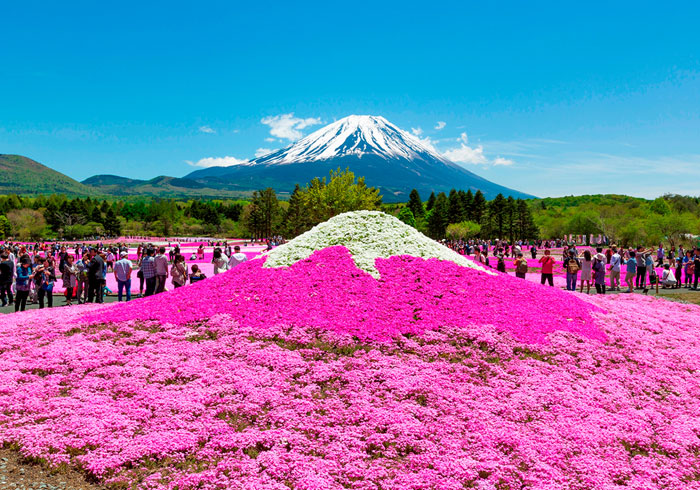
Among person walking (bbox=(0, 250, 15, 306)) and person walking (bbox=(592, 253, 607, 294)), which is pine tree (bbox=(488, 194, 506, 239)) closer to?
person walking (bbox=(592, 253, 607, 294))

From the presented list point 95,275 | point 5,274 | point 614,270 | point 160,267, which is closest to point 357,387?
point 160,267

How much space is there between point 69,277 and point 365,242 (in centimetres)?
1093

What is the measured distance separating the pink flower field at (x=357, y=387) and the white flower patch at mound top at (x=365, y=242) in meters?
1.30

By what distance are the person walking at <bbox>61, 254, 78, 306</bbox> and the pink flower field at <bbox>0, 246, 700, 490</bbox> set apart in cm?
300

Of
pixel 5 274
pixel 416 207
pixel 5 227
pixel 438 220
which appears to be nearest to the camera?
pixel 5 274

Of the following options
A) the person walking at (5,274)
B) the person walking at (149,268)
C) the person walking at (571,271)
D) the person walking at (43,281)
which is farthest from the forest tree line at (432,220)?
the person walking at (5,274)

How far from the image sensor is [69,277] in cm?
1633

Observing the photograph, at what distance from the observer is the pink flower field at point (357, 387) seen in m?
5.57

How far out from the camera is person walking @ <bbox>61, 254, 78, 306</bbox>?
1631 centimetres

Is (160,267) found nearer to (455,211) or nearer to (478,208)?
(455,211)

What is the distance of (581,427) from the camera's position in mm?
6531

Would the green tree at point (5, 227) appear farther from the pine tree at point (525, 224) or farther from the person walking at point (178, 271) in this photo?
the pine tree at point (525, 224)

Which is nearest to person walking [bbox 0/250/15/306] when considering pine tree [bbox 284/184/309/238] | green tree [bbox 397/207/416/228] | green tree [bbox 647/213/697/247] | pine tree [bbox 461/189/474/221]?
pine tree [bbox 284/184/309/238]

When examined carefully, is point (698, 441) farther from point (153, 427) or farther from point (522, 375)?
point (153, 427)
